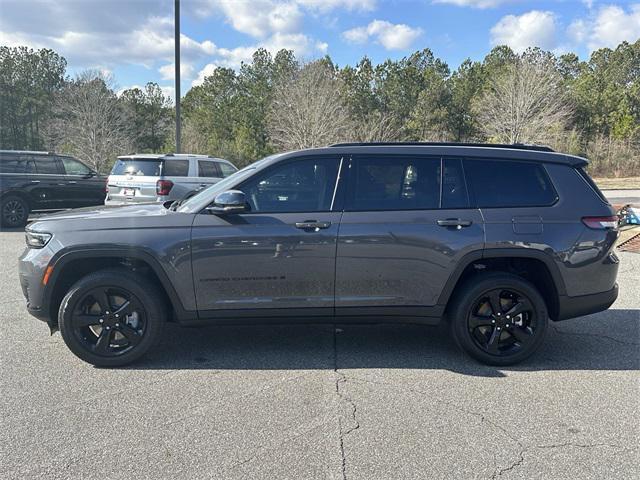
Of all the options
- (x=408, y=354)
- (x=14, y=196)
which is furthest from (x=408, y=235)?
(x=14, y=196)

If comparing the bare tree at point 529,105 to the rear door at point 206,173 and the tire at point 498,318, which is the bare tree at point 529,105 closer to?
the rear door at point 206,173

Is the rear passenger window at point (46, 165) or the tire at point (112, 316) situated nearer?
the tire at point (112, 316)

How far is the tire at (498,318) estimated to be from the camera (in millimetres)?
3822

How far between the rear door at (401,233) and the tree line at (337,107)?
28.0 metres

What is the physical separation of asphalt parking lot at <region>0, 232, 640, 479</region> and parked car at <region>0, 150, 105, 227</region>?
8.21 metres

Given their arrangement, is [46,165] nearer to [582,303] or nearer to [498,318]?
[498,318]

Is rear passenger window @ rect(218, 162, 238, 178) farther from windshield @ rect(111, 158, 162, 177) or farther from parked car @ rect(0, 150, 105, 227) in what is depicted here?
parked car @ rect(0, 150, 105, 227)

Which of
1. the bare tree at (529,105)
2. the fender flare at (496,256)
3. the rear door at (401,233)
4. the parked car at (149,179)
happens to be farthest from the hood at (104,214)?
the bare tree at (529,105)

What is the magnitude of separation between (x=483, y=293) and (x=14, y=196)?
11.6 metres

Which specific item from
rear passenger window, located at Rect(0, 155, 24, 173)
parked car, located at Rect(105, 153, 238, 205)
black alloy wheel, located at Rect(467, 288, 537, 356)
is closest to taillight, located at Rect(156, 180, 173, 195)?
parked car, located at Rect(105, 153, 238, 205)

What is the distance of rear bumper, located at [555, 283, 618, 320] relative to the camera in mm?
3884

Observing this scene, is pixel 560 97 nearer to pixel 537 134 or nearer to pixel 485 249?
pixel 537 134

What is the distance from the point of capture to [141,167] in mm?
10188

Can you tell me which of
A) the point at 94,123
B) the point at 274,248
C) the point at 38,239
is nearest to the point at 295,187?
the point at 274,248
